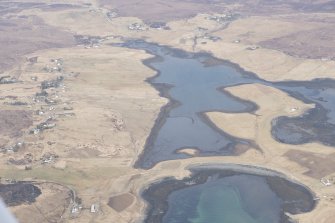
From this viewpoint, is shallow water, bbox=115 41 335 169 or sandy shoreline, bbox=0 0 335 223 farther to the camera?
shallow water, bbox=115 41 335 169

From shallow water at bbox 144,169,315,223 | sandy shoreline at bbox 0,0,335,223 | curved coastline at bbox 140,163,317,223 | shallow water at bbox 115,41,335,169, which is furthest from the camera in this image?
shallow water at bbox 115,41,335,169

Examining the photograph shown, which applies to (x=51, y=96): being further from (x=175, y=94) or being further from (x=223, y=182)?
(x=223, y=182)

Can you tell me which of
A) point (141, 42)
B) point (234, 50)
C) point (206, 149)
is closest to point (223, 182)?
point (206, 149)

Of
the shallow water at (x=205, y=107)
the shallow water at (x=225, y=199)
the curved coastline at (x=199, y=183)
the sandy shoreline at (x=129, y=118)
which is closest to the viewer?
the shallow water at (x=225, y=199)

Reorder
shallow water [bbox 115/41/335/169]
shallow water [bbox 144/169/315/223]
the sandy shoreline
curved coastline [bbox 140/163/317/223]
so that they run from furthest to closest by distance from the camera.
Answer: shallow water [bbox 115/41/335/169], the sandy shoreline, curved coastline [bbox 140/163/317/223], shallow water [bbox 144/169/315/223]

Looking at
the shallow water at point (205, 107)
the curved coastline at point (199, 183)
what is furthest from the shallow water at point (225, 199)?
the shallow water at point (205, 107)

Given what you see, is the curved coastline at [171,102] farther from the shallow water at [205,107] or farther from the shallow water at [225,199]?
the shallow water at [225,199]

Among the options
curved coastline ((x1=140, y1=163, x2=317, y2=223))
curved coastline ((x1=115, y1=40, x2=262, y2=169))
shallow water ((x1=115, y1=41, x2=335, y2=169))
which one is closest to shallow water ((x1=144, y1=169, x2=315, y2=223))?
curved coastline ((x1=140, y1=163, x2=317, y2=223))

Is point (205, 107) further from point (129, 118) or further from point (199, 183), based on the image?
point (199, 183)

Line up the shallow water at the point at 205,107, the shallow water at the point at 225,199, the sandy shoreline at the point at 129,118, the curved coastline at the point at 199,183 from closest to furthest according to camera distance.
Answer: the shallow water at the point at 225,199
the curved coastline at the point at 199,183
the sandy shoreline at the point at 129,118
the shallow water at the point at 205,107

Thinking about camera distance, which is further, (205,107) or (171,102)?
(171,102)

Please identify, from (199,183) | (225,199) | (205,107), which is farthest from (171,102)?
(225,199)

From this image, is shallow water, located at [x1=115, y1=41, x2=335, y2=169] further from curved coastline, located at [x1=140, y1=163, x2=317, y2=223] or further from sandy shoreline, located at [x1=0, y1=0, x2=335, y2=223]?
curved coastline, located at [x1=140, y1=163, x2=317, y2=223]
